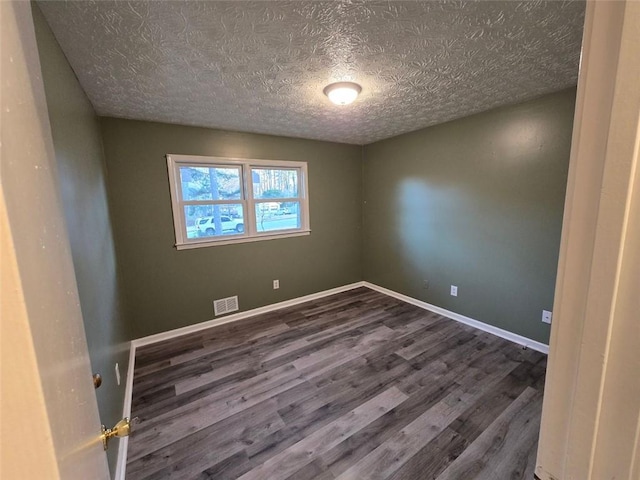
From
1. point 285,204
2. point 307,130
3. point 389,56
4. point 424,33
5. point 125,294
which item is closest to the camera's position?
point 424,33

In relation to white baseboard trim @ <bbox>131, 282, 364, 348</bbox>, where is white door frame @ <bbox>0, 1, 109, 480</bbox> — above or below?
above

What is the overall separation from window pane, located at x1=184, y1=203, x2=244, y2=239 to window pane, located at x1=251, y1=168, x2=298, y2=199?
356 millimetres

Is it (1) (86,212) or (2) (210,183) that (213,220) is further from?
(1) (86,212)

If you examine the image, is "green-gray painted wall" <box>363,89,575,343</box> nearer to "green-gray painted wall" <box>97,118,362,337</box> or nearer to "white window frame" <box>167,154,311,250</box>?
"green-gray painted wall" <box>97,118,362,337</box>

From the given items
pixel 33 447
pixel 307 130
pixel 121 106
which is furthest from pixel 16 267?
pixel 307 130

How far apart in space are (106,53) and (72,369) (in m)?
1.77

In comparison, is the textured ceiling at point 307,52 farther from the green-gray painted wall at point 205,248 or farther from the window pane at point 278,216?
the window pane at point 278,216

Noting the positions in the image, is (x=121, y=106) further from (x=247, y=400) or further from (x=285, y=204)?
(x=247, y=400)

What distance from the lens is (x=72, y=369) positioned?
0.54m

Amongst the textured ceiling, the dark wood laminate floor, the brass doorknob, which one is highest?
the textured ceiling

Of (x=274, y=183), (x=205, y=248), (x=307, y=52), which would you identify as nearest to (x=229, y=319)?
(x=205, y=248)

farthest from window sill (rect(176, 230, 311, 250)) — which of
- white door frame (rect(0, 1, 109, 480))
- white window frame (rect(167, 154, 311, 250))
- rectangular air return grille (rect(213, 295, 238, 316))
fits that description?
white door frame (rect(0, 1, 109, 480))

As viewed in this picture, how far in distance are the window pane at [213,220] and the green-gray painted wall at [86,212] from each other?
0.93 metres

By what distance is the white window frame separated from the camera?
2912mm
